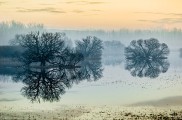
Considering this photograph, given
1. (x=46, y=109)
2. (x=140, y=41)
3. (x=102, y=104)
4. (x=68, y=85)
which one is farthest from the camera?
(x=140, y=41)

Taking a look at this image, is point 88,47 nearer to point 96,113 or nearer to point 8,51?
point 8,51

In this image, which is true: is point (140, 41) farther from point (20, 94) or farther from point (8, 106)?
point (8, 106)

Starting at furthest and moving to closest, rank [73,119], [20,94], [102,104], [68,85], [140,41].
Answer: [140,41]
[68,85]
[20,94]
[102,104]
[73,119]

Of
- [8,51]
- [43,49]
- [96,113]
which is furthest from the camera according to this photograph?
[8,51]

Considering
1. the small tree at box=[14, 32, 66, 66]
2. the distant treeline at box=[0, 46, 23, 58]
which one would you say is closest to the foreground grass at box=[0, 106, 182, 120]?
the small tree at box=[14, 32, 66, 66]

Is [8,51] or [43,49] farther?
[8,51]

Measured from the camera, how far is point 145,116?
51.5 ft

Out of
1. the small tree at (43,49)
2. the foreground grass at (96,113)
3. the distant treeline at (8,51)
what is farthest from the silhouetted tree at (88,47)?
the foreground grass at (96,113)

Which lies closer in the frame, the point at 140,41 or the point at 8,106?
the point at 8,106

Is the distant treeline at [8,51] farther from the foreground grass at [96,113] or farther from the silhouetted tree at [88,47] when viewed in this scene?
the foreground grass at [96,113]

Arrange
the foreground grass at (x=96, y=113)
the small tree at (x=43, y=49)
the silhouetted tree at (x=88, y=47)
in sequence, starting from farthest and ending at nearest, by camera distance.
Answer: the silhouetted tree at (x=88, y=47), the small tree at (x=43, y=49), the foreground grass at (x=96, y=113)

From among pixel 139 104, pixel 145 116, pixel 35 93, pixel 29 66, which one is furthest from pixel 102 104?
pixel 29 66

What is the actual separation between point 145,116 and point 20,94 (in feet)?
31.9

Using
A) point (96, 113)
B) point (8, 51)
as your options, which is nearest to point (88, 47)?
point (8, 51)
